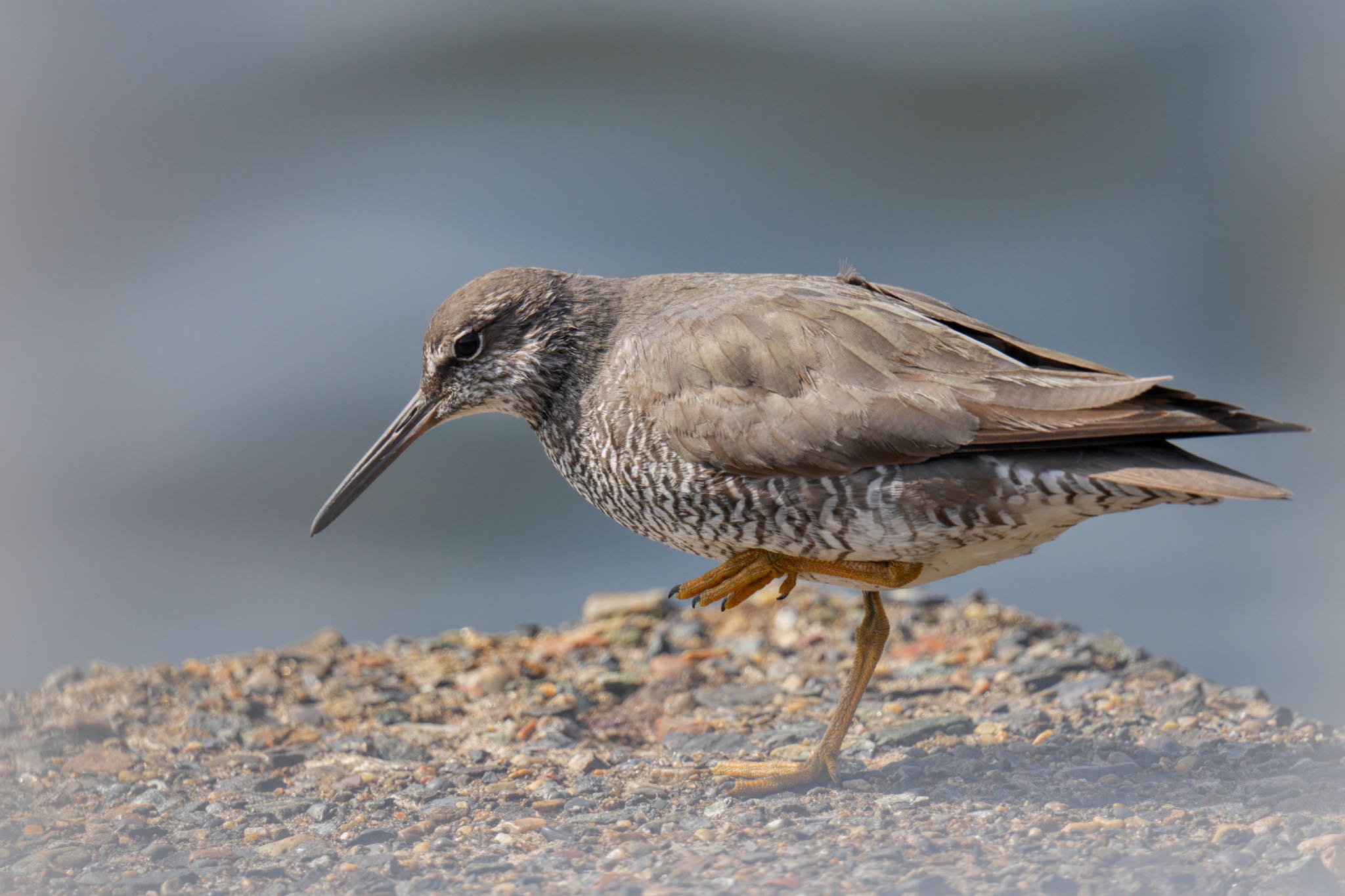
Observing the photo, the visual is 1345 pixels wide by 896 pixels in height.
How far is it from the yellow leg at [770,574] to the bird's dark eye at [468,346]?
1457 millimetres

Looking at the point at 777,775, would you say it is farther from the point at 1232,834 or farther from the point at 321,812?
the point at 321,812

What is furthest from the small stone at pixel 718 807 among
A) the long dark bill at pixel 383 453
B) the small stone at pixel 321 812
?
the long dark bill at pixel 383 453

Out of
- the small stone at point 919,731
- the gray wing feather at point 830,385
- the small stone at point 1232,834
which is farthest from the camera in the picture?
the small stone at point 919,731

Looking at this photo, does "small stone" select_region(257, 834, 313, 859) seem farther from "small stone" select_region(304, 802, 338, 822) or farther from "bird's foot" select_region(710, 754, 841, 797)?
"bird's foot" select_region(710, 754, 841, 797)

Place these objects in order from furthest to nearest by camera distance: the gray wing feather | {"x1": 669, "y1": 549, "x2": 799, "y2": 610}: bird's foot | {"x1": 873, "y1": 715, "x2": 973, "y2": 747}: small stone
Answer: {"x1": 873, "y1": 715, "x2": 973, "y2": 747}: small stone
{"x1": 669, "y1": 549, "x2": 799, "y2": 610}: bird's foot
the gray wing feather

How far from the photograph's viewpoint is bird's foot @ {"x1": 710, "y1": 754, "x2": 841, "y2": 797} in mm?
5309

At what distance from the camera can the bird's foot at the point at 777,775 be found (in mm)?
5309

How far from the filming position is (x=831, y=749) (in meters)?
5.45

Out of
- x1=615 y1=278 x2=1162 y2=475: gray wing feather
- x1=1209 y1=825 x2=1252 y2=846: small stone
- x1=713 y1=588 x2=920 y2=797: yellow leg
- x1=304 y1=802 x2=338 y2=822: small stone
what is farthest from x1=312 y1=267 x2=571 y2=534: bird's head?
x1=1209 y1=825 x2=1252 y2=846: small stone

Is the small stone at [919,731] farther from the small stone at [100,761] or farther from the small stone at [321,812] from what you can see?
the small stone at [100,761]

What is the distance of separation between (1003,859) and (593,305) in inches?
118

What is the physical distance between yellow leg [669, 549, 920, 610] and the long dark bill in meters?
1.52

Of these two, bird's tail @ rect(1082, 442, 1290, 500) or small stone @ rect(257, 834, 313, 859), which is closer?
bird's tail @ rect(1082, 442, 1290, 500)

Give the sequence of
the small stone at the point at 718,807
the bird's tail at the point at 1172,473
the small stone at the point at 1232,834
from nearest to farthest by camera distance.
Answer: the bird's tail at the point at 1172,473 < the small stone at the point at 1232,834 < the small stone at the point at 718,807
